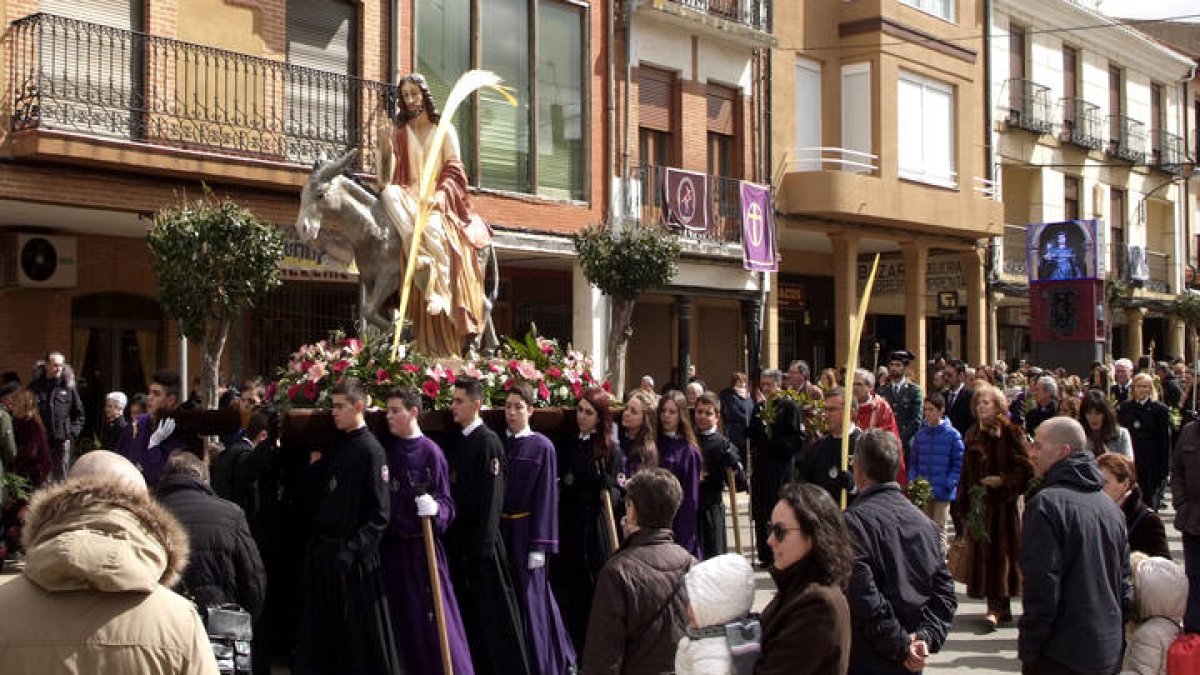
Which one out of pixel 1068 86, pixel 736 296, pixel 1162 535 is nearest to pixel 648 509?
pixel 1162 535

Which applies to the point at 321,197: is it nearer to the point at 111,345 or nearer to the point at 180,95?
the point at 180,95

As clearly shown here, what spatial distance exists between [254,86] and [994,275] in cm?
1730

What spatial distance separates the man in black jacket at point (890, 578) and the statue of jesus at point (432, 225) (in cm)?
495

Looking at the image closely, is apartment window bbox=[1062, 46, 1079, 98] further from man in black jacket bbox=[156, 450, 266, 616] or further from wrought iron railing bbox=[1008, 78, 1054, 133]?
man in black jacket bbox=[156, 450, 266, 616]

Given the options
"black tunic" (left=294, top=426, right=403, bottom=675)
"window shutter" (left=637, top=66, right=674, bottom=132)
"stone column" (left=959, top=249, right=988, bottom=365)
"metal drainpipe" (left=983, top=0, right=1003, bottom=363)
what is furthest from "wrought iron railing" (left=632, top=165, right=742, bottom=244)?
"black tunic" (left=294, top=426, right=403, bottom=675)

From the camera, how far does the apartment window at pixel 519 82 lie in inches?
736

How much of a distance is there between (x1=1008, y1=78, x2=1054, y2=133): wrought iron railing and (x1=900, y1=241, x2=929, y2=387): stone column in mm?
4690

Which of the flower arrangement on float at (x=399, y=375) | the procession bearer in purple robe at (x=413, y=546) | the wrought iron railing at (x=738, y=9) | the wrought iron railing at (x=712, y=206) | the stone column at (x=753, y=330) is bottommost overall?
the procession bearer in purple robe at (x=413, y=546)

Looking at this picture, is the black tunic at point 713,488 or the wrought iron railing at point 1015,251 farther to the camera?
the wrought iron railing at point 1015,251

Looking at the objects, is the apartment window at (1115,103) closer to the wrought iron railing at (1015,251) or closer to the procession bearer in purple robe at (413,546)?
the wrought iron railing at (1015,251)

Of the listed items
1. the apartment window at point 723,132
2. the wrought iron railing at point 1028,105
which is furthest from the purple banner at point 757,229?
the wrought iron railing at point 1028,105

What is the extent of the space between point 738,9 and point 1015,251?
10128 millimetres

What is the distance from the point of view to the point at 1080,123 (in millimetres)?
30922

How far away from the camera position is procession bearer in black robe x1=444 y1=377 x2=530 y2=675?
750 cm
